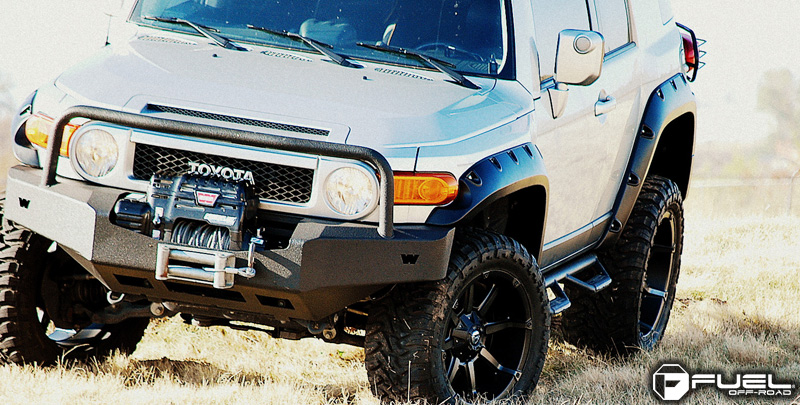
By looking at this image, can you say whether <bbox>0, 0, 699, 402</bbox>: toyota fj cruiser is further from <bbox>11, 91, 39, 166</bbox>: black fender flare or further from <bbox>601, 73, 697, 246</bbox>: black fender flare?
<bbox>601, 73, 697, 246</bbox>: black fender flare

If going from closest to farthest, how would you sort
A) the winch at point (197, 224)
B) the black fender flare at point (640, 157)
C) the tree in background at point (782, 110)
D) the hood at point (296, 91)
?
the winch at point (197, 224), the hood at point (296, 91), the black fender flare at point (640, 157), the tree in background at point (782, 110)

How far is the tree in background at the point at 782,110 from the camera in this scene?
71500 mm

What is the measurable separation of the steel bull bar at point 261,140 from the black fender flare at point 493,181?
12.4 inches

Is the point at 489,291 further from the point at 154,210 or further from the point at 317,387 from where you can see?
the point at 154,210

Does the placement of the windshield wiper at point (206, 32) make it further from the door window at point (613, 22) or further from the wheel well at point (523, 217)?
the door window at point (613, 22)

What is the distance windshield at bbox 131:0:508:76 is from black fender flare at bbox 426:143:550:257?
505 mm

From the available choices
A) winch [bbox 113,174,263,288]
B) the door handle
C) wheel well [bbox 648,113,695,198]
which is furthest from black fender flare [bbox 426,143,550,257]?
wheel well [bbox 648,113,695,198]

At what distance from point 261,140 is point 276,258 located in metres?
0.42

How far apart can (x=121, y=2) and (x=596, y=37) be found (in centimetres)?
228

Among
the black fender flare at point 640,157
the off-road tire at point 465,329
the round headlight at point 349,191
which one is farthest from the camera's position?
the black fender flare at point 640,157

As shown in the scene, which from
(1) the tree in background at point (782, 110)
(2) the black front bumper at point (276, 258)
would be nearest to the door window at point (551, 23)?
(2) the black front bumper at point (276, 258)

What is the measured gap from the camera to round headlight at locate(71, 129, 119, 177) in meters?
3.66

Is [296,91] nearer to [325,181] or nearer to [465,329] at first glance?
[325,181]

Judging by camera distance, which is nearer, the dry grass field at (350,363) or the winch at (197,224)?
the winch at (197,224)
